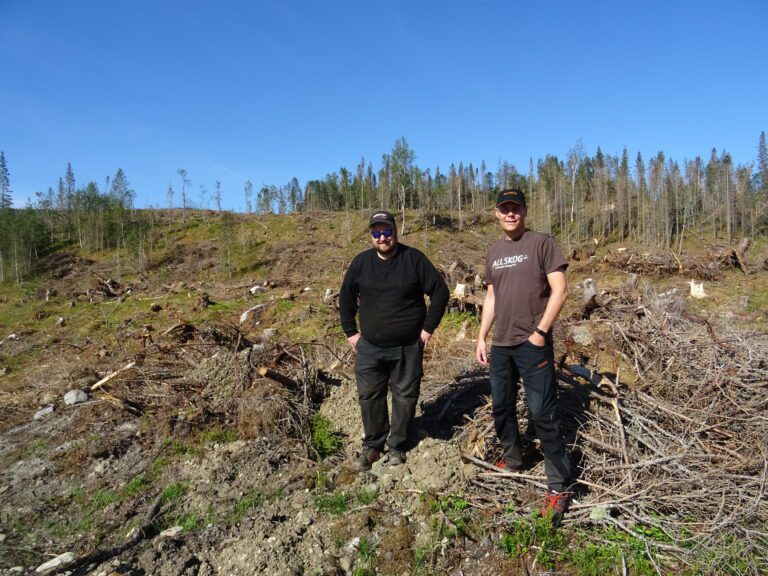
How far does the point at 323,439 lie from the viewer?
4500mm

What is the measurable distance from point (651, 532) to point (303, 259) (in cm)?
2695

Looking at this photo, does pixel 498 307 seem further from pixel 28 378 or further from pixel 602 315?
pixel 28 378

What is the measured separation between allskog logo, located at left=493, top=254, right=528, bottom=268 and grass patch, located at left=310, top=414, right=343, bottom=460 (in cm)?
251

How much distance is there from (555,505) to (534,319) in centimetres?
128

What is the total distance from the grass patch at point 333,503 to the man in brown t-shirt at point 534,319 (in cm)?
151

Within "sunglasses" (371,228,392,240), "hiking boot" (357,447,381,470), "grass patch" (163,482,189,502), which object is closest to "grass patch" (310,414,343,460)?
"hiking boot" (357,447,381,470)

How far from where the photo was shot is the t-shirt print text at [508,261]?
10.1 feet

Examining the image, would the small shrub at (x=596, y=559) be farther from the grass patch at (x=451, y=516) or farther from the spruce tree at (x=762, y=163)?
the spruce tree at (x=762, y=163)

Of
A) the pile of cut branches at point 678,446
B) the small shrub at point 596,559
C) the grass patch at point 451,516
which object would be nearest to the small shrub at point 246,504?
the grass patch at point 451,516

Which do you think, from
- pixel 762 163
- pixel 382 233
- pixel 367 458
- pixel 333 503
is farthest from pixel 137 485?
pixel 762 163

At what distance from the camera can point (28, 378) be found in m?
8.15

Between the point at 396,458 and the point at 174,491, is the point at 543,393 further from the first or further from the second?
the point at 174,491

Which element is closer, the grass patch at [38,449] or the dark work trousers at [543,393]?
the dark work trousers at [543,393]

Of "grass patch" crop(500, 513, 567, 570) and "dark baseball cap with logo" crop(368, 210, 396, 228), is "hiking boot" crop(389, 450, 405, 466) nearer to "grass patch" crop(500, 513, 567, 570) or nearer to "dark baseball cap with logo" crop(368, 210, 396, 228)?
"grass patch" crop(500, 513, 567, 570)
